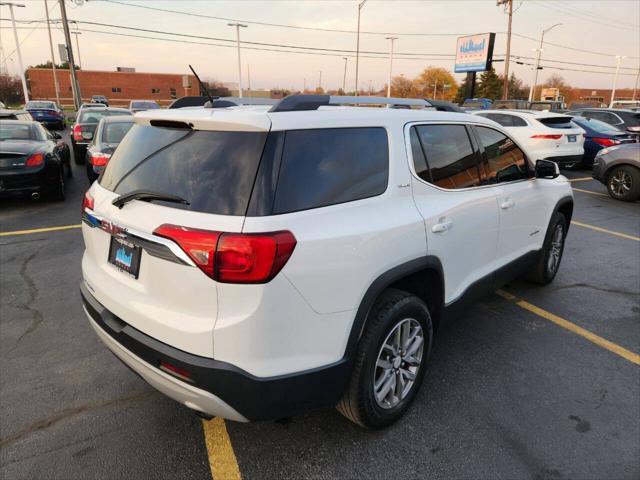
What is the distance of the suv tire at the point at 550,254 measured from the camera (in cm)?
439

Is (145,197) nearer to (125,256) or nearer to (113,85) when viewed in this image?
(125,256)

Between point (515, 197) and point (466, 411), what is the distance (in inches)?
71.4

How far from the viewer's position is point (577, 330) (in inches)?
153

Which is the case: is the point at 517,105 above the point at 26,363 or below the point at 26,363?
above

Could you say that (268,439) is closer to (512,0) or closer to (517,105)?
(517,105)

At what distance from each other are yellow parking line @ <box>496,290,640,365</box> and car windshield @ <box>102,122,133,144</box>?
→ 24.7 ft

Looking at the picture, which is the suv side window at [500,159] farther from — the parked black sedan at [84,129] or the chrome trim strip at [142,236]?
the parked black sedan at [84,129]

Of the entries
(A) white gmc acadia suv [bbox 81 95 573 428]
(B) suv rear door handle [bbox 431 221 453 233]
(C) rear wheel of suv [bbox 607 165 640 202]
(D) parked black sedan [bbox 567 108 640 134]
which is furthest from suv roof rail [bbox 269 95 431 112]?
(D) parked black sedan [bbox 567 108 640 134]

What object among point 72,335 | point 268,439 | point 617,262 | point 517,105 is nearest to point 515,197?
point 268,439

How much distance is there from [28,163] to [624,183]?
1174 cm

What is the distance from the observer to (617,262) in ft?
18.7

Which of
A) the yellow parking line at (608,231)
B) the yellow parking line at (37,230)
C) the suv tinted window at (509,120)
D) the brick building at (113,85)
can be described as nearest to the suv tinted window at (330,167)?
the yellow parking line at (37,230)

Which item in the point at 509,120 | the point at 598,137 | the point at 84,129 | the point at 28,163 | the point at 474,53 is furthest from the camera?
the point at 474,53

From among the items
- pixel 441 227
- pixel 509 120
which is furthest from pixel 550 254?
pixel 509 120
